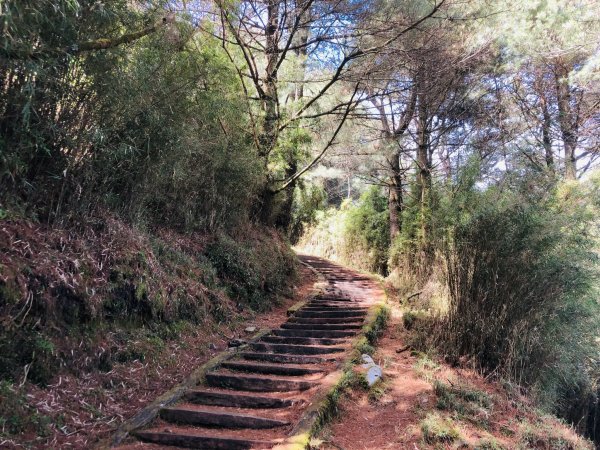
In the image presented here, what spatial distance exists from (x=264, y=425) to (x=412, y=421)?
1514 millimetres

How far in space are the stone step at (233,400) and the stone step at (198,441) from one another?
2.55 feet

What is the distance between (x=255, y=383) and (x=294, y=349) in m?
1.32

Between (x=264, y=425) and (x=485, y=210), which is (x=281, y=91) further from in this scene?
(x=264, y=425)

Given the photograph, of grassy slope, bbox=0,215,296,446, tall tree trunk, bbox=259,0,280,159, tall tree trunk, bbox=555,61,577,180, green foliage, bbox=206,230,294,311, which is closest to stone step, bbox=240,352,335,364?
grassy slope, bbox=0,215,296,446

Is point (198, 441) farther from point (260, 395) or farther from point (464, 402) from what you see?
point (464, 402)

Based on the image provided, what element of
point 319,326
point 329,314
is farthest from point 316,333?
point 329,314

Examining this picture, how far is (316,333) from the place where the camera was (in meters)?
7.05

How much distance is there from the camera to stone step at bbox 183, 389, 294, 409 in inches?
175

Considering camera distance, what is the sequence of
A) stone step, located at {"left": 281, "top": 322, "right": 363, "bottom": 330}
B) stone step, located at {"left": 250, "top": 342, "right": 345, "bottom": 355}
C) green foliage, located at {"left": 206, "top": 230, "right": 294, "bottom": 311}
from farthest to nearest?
green foliage, located at {"left": 206, "top": 230, "right": 294, "bottom": 311} < stone step, located at {"left": 281, "top": 322, "right": 363, "bottom": 330} < stone step, located at {"left": 250, "top": 342, "right": 345, "bottom": 355}

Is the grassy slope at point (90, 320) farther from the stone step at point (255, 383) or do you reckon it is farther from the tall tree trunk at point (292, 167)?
the tall tree trunk at point (292, 167)

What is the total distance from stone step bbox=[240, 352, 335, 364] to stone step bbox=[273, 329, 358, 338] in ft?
4.00

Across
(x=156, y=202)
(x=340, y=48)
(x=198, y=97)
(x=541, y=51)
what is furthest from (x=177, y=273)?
(x=541, y=51)

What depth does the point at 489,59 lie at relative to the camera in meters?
11.0

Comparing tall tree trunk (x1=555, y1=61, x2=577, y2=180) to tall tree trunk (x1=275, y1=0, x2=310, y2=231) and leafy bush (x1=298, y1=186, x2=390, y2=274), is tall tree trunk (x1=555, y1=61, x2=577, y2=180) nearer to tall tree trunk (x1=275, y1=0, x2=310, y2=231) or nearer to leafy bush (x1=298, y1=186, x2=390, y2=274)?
leafy bush (x1=298, y1=186, x2=390, y2=274)
